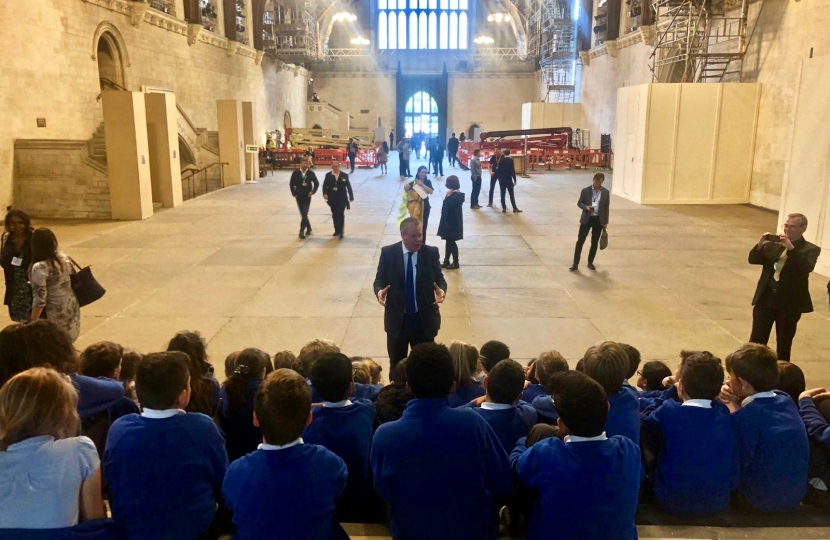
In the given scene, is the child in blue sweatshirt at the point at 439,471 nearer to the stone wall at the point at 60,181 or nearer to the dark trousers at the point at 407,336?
the dark trousers at the point at 407,336

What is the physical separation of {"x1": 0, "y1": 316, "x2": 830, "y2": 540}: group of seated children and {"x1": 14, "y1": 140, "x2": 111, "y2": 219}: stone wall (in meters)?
14.5

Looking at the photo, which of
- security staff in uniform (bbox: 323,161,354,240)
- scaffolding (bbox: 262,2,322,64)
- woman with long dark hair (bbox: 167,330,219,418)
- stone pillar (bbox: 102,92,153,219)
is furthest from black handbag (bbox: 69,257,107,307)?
scaffolding (bbox: 262,2,322,64)

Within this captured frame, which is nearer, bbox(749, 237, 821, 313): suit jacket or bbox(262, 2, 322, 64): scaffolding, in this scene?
bbox(749, 237, 821, 313): suit jacket

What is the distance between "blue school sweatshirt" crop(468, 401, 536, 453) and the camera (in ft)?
11.0

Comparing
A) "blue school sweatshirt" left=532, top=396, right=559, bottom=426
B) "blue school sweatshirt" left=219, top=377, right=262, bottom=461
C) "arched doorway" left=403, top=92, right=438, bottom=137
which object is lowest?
"blue school sweatshirt" left=219, top=377, right=262, bottom=461

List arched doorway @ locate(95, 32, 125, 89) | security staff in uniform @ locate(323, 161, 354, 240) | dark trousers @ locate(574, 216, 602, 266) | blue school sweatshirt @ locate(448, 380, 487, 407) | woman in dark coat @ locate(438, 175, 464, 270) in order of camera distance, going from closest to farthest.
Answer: blue school sweatshirt @ locate(448, 380, 487, 407)
dark trousers @ locate(574, 216, 602, 266)
woman in dark coat @ locate(438, 175, 464, 270)
security staff in uniform @ locate(323, 161, 354, 240)
arched doorway @ locate(95, 32, 125, 89)

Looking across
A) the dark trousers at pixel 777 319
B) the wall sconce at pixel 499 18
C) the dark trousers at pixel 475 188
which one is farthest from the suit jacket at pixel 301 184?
the wall sconce at pixel 499 18

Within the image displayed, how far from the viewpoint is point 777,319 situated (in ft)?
21.2

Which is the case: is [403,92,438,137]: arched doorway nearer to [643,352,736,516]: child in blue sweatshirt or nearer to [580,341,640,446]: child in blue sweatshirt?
[580,341,640,446]: child in blue sweatshirt

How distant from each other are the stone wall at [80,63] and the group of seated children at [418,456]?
1555 cm

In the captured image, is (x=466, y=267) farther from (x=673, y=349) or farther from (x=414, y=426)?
(x=414, y=426)

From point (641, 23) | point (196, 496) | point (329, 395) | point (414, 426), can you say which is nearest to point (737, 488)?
point (414, 426)

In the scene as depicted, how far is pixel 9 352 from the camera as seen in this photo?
3.43 metres

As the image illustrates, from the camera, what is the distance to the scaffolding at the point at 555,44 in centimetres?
3675
